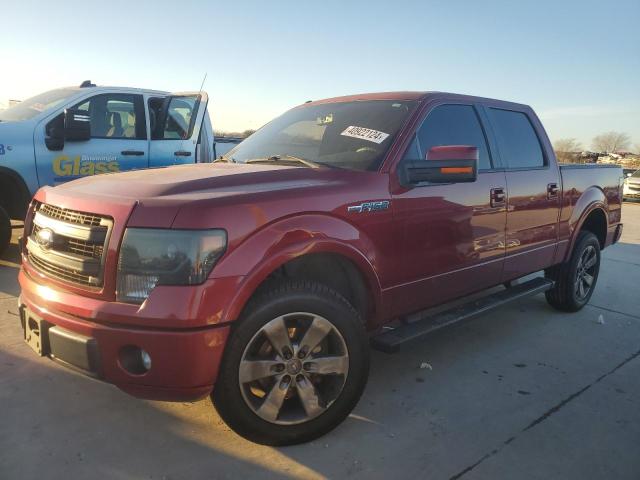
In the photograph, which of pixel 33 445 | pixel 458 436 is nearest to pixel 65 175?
pixel 33 445

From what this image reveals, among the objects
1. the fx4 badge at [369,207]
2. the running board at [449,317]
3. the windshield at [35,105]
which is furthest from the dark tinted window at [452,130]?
the windshield at [35,105]

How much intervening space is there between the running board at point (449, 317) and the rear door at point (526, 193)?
0.15 m

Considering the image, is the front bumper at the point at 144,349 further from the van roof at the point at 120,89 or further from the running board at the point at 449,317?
the van roof at the point at 120,89

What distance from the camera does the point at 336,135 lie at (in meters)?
3.37

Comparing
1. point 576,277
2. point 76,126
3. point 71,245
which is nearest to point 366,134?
point 71,245

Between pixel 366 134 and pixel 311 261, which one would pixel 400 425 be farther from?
pixel 366 134

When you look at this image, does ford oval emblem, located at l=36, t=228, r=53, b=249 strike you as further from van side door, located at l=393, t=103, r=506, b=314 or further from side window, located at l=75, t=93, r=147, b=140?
side window, located at l=75, t=93, r=147, b=140

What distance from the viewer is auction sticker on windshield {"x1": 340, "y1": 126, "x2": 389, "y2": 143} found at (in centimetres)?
316

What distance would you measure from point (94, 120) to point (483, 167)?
4.53m

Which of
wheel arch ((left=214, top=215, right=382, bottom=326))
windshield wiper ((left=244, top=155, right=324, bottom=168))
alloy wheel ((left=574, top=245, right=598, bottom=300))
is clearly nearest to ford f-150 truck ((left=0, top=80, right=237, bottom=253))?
windshield wiper ((left=244, top=155, right=324, bottom=168))

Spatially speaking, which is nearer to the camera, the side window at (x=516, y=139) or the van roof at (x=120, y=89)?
the side window at (x=516, y=139)

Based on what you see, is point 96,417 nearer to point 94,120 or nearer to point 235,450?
point 235,450

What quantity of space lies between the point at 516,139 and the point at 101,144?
14.6 feet

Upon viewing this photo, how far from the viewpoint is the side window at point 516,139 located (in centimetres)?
400
